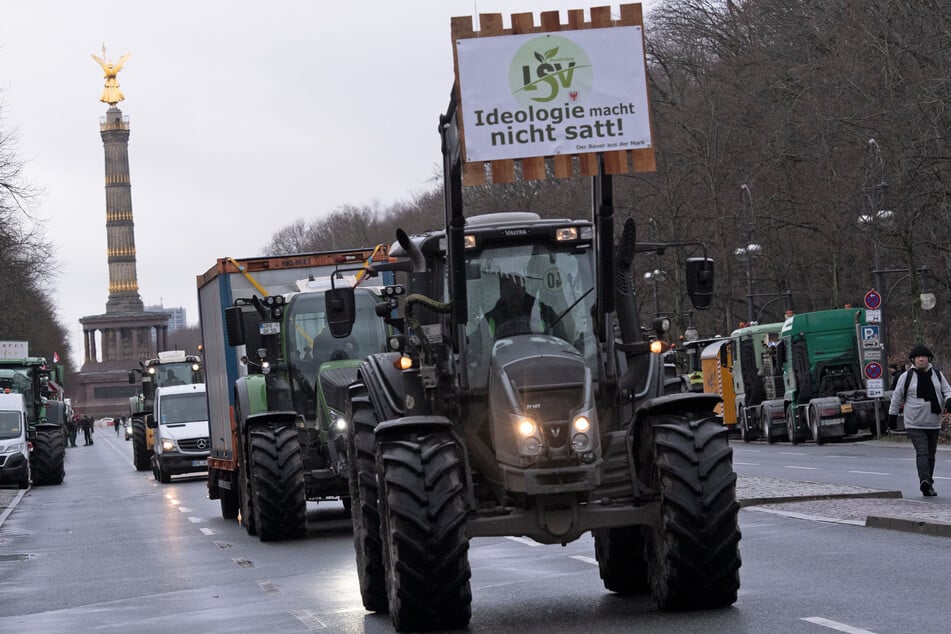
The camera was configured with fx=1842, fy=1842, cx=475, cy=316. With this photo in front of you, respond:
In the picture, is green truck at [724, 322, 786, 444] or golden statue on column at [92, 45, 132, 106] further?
golden statue on column at [92, 45, 132, 106]

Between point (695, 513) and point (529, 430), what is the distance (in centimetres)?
104

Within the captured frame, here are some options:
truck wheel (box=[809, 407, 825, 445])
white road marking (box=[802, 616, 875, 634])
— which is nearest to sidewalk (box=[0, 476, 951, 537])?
white road marking (box=[802, 616, 875, 634])

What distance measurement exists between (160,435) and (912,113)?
18301 millimetres

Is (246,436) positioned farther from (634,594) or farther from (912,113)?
(912,113)

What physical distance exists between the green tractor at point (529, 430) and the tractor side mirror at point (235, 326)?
8.65 meters

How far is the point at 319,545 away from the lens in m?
18.6

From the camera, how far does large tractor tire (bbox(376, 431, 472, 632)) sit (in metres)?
10.2

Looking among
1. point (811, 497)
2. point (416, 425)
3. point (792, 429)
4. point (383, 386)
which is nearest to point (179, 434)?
point (792, 429)

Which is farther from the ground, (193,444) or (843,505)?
(193,444)

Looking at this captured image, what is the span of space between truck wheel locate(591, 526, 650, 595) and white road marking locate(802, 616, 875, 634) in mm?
1954

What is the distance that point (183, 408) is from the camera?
138 ft

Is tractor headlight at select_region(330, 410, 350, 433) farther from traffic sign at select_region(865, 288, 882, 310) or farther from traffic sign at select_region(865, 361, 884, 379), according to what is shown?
traffic sign at select_region(865, 361, 884, 379)

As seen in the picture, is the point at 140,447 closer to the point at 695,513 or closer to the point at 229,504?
the point at 229,504

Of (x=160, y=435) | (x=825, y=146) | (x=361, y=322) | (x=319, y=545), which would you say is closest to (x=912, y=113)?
(x=825, y=146)
